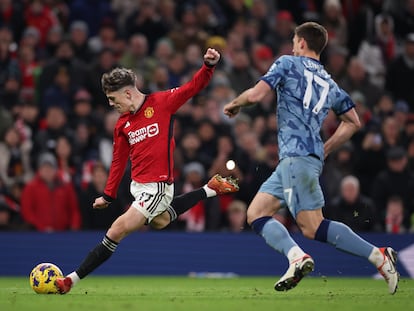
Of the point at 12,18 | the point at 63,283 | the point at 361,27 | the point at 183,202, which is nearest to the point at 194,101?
the point at 12,18

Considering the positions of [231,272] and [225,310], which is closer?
[225,310]

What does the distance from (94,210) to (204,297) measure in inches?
Answer: 246

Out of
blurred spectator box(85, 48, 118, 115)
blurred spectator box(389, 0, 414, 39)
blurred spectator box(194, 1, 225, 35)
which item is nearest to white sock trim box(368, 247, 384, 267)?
blurred spectator box(85, 48, 118, 115)

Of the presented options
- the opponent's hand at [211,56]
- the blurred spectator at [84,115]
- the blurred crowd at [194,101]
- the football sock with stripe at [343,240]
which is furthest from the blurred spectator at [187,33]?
the football sock with stripe at [343,240]

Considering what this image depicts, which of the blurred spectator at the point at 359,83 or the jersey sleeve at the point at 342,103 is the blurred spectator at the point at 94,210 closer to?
the blurred spectator at the point at 359,83

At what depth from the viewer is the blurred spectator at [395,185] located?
16828mm

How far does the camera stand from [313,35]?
32.3 feet

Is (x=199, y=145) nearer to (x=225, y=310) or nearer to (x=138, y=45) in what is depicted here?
(x=138, y=45)

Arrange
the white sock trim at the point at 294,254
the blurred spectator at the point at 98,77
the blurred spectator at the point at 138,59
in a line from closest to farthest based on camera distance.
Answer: the white sock trim at the point at 294,254 < the blurred spectator at the point at 98,77 < the blurred spectator at the point at 138,59

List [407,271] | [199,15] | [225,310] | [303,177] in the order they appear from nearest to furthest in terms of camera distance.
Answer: [225,310] < [303,177] < [407,271] < [199,15]

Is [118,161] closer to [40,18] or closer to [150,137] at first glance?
[150,137]

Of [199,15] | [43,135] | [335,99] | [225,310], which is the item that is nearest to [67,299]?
[225,310]

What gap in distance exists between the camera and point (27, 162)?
16.7 meters

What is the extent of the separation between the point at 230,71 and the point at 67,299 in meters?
10.2
